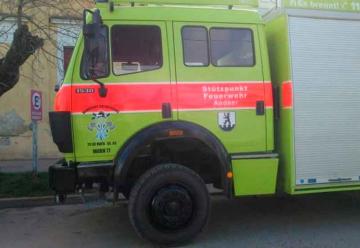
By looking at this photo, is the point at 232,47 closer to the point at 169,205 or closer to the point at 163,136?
the point at 163,136

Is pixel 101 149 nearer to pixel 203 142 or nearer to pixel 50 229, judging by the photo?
pixel 203 142

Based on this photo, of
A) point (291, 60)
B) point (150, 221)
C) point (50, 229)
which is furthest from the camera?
point (50, 229)

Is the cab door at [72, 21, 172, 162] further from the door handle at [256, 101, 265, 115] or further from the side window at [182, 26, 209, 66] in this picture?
the door handle at [256, 101, 265, 115]

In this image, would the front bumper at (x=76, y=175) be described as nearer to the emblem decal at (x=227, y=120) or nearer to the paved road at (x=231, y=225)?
the paved road at (x=231, y=225)

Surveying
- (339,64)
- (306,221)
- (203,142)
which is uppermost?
(339,64)

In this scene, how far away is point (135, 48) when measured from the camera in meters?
6.26

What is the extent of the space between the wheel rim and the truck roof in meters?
2.12

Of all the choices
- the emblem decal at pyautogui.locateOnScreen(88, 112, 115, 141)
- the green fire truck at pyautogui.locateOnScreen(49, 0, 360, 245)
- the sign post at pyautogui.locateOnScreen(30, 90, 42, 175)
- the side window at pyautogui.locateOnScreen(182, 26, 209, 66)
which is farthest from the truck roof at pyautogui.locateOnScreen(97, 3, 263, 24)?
the sign post at pyautogui.locateOnScreen(30, 90, 42, 175)

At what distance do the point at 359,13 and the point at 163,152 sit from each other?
329 cm

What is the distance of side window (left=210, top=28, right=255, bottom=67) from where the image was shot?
650cm

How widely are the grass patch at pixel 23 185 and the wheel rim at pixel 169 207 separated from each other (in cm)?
384

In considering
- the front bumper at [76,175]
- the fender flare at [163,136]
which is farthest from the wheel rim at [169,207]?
the front bumper at [76,175]

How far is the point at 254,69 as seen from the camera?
21.5 ft

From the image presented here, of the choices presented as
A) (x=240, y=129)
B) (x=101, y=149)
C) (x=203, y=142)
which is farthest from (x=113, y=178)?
(x=240, y=129)
